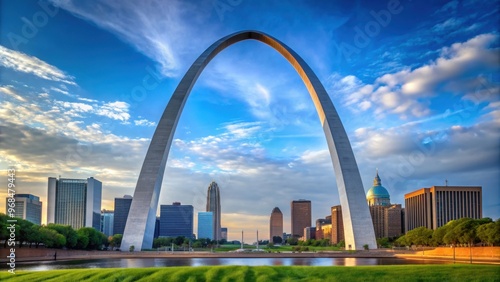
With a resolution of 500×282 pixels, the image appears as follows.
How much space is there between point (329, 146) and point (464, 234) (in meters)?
16.6

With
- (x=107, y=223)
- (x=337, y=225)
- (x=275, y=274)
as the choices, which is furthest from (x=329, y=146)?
(x=107, y=223)

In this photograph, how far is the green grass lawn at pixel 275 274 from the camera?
16328 millimetres

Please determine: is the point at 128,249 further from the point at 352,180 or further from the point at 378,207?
the point at 378,207

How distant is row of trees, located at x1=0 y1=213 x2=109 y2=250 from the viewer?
133 feet

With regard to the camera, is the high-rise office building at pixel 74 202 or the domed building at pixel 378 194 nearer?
the high-rise office building at pixel 74 202

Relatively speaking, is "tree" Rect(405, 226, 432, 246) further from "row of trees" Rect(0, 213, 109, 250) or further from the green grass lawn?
the green grass lawn

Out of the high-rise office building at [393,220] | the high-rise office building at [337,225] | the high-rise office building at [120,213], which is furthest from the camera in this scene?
the high-rise office building at [120,213]

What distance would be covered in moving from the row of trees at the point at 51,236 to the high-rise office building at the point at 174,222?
443 ft

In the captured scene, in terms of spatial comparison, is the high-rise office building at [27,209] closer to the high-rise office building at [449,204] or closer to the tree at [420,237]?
the tree at [420,237]

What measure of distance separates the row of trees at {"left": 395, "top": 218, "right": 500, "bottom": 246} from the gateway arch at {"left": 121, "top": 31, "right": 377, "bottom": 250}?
10.0m

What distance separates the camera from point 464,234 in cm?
4862

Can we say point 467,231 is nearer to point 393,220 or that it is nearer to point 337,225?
point 393,220

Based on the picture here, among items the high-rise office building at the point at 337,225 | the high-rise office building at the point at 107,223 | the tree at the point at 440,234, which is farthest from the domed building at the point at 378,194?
the high-rise office building at the point at 107,223

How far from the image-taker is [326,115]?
4672cm
